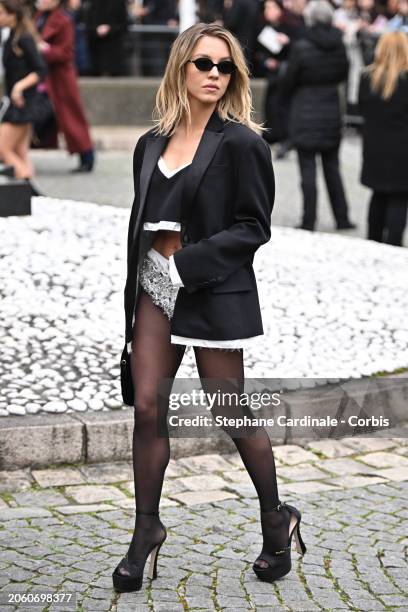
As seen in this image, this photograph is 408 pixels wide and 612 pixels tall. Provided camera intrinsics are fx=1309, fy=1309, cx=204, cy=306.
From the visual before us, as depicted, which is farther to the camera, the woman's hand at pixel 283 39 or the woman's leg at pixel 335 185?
the woman's hand at pixel 283 39

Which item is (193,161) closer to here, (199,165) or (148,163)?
(199,165)

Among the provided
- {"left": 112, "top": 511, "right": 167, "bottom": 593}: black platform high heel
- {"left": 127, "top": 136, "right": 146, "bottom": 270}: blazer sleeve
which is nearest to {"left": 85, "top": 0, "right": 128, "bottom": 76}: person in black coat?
{"left": 127, "top": 136, "right": 146, "bottom": 270}: blazer sleeve

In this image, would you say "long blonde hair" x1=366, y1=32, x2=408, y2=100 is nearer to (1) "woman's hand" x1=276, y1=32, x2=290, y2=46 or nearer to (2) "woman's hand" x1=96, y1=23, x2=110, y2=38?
Answer: (1) "woman's hand" x1=276, y1=32, x2=290, y2=46

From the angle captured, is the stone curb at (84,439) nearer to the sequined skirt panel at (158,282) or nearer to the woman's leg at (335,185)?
the sequined skirt panel at (158,282)

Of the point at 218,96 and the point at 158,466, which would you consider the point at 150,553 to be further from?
the point at 218,96

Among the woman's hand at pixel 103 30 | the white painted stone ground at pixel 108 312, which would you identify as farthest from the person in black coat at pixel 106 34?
the white painted stone ground at pixel 108 312

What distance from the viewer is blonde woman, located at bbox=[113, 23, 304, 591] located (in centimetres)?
428

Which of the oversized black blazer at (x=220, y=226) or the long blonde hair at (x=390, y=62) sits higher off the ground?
the oversized black blazer at (x=220, y=226)

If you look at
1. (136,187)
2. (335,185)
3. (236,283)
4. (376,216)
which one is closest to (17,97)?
(335,185)

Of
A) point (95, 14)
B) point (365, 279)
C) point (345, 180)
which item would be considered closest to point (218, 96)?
point (365, 279)

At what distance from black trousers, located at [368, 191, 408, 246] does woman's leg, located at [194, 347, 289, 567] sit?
6017 millimetres

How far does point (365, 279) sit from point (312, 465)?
2.45 m

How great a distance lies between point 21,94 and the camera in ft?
38.6

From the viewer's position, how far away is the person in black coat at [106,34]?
17.9 metres
